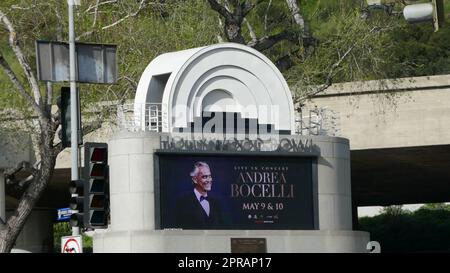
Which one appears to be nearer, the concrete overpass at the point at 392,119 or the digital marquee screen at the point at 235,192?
the digital marquee screen at the point at 235,192

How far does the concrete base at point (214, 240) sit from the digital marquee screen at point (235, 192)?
1.25 ft

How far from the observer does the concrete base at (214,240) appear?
99.4ft

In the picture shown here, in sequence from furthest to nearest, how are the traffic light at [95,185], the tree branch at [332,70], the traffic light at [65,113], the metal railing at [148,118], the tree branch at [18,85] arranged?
the tree branch at [332,70], the tree branch at [18,85], the metal railing at [148,118], the traffic light at [65,113], the traffic light at [95,185]

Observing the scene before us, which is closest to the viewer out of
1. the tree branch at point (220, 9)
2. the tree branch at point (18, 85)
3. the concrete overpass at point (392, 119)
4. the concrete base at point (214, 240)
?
the concrete base at point (214, 240)

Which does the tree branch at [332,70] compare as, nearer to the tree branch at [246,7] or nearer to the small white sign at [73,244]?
the tree branch at [246,7]

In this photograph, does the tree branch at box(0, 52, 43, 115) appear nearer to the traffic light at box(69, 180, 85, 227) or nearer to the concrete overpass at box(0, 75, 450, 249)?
the concrete overpass at box(0, 75, 450, 249)

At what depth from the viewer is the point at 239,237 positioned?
102 ft

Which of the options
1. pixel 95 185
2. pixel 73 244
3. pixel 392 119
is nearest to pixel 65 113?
pixel 73 244

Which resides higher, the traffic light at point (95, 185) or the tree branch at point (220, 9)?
the tree branch at point (220, 9)

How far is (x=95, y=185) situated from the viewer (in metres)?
21.9

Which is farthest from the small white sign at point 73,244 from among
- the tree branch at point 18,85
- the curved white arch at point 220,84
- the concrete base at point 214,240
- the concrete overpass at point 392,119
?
the concrete overpass at point 392,119

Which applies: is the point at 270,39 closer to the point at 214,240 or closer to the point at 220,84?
the point at 220,84

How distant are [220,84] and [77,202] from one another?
1026 cm

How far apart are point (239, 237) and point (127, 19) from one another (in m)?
11.5
